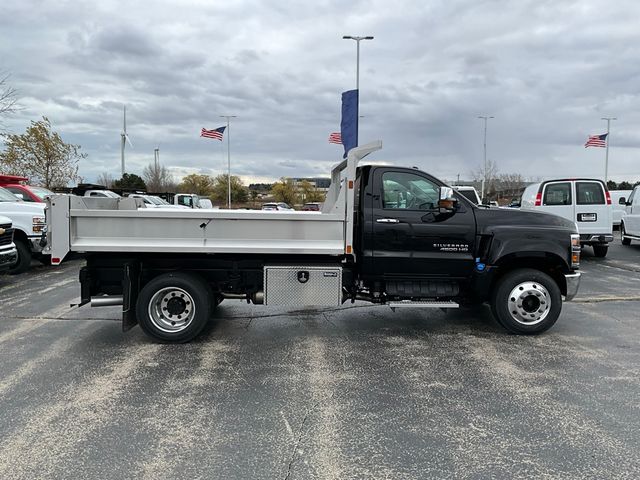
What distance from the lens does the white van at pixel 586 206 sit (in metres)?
13.5

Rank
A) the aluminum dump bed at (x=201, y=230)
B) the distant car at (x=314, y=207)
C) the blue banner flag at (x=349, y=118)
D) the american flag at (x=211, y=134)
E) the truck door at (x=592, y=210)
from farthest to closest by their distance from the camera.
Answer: the american flag at (x=211, y=134)
the blue banner flag at (x=349, y=118)
the truck door at (x=592, y=210)
the distant car at (x=314, y=207)
the aluminum dump bed at (x=201, y=230)

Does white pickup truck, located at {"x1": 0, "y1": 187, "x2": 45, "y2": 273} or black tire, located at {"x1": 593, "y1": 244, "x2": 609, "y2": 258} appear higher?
white pickup truck, located at {"x1": 0, "y1": 187, "x2": 45, "y2": 273}

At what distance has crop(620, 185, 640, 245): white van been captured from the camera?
52.0 feet

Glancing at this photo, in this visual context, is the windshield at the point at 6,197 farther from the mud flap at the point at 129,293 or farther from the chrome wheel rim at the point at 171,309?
the chrome wheel rim at the point at 171,309

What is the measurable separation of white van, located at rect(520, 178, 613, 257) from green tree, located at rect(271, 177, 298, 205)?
214 ft

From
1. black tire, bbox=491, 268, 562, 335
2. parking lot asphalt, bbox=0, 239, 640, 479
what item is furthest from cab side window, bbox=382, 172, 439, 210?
parking lot asphalt, bbox=0, 239, 640, 479

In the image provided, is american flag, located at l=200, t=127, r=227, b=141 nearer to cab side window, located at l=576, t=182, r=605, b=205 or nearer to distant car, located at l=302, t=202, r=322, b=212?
distant car, located at l=302, t=202, r=322, b=212

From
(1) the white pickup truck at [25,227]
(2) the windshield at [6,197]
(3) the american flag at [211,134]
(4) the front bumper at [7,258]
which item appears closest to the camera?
(4) the front bumper at [7,258]

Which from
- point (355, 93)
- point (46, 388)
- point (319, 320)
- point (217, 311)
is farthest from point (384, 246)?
point (355, 93)

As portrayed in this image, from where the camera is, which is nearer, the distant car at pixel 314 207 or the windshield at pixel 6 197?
the distant car at pixel 314 207

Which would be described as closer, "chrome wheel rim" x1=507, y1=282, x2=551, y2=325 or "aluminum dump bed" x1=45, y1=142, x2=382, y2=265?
"aluminum dump bed" x1=45, y1=142, x2=382, y2=265

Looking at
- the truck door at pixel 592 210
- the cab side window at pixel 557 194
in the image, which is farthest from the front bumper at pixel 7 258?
the truck door at pixel 592 210

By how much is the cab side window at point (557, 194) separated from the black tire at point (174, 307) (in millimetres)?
11158

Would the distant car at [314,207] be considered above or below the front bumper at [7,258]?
above
